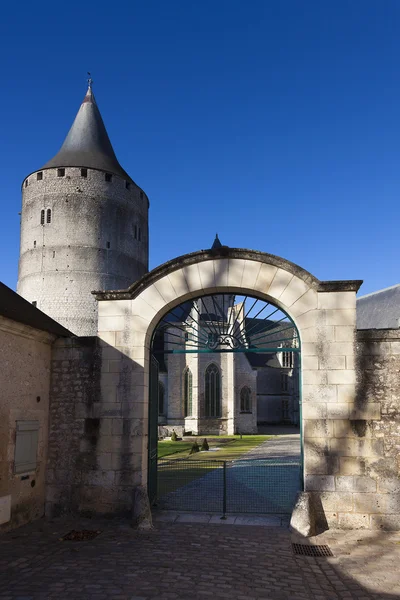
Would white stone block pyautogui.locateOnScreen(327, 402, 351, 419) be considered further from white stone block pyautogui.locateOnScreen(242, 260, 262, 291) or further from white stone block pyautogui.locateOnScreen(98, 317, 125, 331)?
white stone block pyautogui.locateOnScreen(98, 317, 125, 331)

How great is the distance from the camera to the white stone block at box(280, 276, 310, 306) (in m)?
7.96

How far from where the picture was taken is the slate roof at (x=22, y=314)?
23.2 feet

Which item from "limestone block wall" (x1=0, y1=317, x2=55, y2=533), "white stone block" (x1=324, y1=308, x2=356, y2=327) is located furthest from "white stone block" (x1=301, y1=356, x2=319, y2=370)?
"limestone block wall" (x1=0, y1=317, x2=55, y2=533)

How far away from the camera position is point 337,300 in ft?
25.8

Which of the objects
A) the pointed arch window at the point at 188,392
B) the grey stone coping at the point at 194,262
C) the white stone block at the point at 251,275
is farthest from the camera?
the pointed arch window at the point at 188,392

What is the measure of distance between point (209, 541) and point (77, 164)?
3070 cm

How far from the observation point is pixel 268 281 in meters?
8.11

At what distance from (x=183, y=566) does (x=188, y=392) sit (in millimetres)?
29624

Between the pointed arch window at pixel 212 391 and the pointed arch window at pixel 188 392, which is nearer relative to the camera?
the pointed arch window at pixel 212 391

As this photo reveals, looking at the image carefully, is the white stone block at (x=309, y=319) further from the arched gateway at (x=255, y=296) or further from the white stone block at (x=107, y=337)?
the white stone block at (x=107, y=337)

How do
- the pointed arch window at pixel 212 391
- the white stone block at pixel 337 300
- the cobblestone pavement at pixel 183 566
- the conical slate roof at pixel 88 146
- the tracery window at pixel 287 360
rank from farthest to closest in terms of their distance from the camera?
the tracery window at pixel 287 360
the pointed arch window at pixel 212 391
the conical slate roof at pixel 88 146
the white stone block at pixel 337 300
the cobblestone pavement at pixel 183 566

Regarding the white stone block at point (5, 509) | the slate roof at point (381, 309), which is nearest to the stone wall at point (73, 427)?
the white stone block at point (5, 509)

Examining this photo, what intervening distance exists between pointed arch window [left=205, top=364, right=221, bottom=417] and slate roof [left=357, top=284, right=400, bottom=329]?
10.6m

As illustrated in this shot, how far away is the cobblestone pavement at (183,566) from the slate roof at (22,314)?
117 inches
